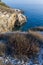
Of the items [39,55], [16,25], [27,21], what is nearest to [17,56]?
[39,55]

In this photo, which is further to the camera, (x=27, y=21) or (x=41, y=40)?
(x=27, y=21)

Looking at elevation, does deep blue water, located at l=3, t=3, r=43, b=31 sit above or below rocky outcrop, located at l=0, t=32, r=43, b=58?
below

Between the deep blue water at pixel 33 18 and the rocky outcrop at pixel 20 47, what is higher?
the rocky outcrop at pixel 20 47

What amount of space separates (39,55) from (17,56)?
781 millimetres

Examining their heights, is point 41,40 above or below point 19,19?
above

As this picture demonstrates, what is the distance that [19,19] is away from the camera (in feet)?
171

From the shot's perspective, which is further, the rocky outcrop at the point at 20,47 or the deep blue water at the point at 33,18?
the deep blue water at the point at 33,18

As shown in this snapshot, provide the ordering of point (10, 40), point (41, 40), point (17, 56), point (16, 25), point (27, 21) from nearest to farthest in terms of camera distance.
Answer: point (17, 56) < point (10, 40) < point (41, 40) < point (16, 25) < point (27, 21)

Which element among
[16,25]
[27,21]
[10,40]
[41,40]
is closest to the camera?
[10,40]

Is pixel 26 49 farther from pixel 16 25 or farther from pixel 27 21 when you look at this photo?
pixel 27 21

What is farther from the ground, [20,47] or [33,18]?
[20,47]

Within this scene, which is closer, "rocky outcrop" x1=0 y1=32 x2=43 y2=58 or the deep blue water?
"rocky outcrop" x1=0 y1=32 x2=43 y2=58

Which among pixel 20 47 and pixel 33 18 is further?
pixel 33 18

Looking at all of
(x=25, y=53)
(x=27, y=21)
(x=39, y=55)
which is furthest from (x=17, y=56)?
(x=27, y=21)
